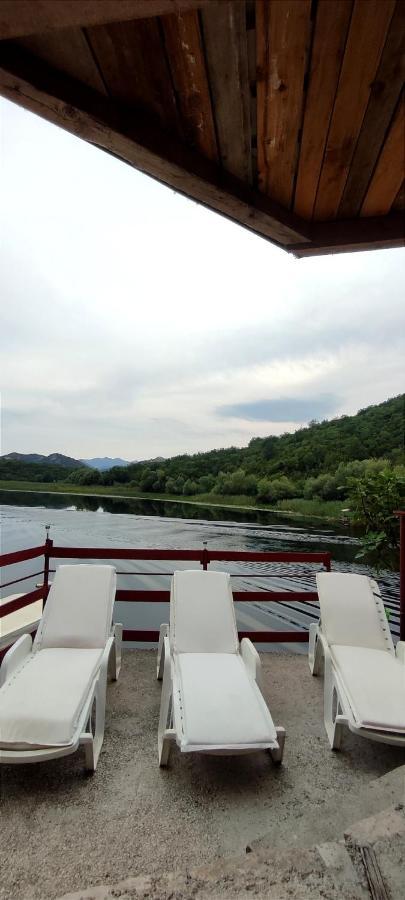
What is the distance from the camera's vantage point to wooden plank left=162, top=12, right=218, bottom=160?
1.03 meters

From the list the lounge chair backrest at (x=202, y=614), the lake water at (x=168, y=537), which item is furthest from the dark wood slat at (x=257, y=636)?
the lake water at (x=168, y=537)

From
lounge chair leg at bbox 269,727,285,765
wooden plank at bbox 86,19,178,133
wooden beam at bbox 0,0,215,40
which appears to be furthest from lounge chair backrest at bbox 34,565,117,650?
wooden beam at bbox 0,0,215,40

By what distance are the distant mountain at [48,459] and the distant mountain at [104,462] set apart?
74 cm

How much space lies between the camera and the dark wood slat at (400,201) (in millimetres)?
1403

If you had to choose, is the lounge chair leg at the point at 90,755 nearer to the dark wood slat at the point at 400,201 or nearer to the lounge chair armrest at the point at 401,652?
the lounge chair armrest at the point at 401,652

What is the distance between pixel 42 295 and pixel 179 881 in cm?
754

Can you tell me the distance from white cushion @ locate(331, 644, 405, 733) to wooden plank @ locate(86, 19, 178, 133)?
272cm

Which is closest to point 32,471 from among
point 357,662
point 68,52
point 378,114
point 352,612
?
point 352,612

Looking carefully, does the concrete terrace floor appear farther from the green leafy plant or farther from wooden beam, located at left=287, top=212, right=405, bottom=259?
wooden beam, located at left=287, top=212, right=405, bottom=259

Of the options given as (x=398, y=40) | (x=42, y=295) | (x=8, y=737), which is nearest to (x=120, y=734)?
(x=8, y=737)

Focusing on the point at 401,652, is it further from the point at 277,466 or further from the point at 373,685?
the point at 277,466

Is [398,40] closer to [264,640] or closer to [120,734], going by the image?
[120,734]

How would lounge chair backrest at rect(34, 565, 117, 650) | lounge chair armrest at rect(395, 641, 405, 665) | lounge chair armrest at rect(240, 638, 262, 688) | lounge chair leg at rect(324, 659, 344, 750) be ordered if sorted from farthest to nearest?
1. lounge chair backrest at rect(34, 565, 117, 650)
2. lounge chair armrest at rect(395, 641, 405, 665)
3. lounge chair armrest at rect(240, 638, 262, 688)
4. lounge chair leg at rect(324, 659, 344, 750)

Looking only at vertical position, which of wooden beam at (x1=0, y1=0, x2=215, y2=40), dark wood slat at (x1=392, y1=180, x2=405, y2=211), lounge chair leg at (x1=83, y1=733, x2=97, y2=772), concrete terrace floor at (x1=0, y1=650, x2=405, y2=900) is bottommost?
concrete terrace floor at (x1=0, y1=650, x2=405, y2=900)
